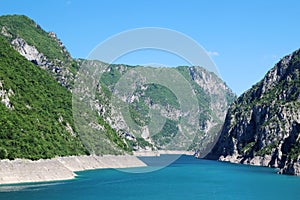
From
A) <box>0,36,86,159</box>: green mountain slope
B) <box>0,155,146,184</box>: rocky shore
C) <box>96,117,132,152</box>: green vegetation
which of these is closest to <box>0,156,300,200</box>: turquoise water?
<box>0,155,146,184</box>: rocky shore

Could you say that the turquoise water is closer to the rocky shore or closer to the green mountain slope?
the rocky shore

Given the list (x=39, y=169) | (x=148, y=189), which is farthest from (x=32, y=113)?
(x=148, y=189)

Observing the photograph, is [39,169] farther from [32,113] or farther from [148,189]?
[32,113]

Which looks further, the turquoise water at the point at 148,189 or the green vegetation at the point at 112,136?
the green vegetation at the point at 112,136

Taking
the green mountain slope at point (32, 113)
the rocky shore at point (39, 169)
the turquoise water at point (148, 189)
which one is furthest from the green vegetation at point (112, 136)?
the turquoise water at point (148, 189)

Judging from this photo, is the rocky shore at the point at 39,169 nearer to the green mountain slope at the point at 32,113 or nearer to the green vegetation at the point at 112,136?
the green mountain slope at the point at 32,113

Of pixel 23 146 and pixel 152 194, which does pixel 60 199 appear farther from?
pixel 23 146

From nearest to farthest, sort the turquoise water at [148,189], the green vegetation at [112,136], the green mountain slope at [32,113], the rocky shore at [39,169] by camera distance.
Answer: the turquoise water at [148,189] < the rocky shore at [39,169] < the green mountain slope at [32,113] < the green vegetation at [112,136]

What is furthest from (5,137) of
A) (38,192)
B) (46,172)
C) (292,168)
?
(292,168)
